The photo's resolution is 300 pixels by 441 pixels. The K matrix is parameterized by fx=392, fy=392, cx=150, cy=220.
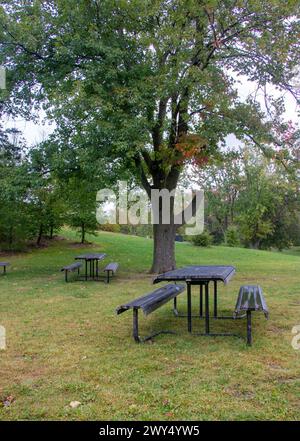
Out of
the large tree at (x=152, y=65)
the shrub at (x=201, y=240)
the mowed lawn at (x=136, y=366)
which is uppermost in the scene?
the large tree at (x=152, y=65)

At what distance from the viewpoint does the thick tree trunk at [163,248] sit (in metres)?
11.4

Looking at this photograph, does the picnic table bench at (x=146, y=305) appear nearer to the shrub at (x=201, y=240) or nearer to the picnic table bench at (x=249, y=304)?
the picnic table bench at (x=249, y=304)

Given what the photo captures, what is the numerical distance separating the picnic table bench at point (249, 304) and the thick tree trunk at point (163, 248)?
19.2 feet

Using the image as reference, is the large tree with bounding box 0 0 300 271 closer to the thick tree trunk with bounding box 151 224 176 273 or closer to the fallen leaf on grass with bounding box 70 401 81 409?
the thick tree trunk with bounding box 151 224 176 273

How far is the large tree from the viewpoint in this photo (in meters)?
9.27

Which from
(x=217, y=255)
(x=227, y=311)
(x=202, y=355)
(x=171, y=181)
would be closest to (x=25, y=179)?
(x=171, y=181)

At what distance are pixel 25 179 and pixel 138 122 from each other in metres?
3.19

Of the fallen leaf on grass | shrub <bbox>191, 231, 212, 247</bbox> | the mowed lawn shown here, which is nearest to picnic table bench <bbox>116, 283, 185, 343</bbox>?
the mowed lawn

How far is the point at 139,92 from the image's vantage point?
9320 millimetres

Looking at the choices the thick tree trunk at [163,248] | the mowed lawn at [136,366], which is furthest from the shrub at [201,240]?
the mowed lawn at [136,366]

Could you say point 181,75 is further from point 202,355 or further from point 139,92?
point 202,355

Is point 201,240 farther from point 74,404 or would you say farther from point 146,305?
point 74,404

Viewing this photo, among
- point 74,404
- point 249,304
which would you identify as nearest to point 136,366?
point 74,404

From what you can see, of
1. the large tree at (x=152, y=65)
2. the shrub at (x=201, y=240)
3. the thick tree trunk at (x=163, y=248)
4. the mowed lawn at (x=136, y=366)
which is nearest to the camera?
the mowed lawn at (x=136, y=366)
